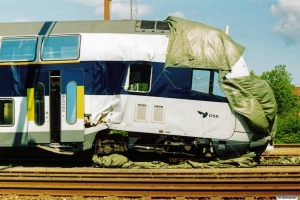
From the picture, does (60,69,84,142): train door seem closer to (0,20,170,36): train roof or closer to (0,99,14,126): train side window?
(0,20,170,36): train roof

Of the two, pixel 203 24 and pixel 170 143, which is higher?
pixel 203 24

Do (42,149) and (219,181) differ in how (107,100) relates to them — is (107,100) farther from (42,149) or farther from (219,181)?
(219,181)

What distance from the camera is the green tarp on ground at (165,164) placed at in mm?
11102

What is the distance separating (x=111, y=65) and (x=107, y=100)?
100 centimetres

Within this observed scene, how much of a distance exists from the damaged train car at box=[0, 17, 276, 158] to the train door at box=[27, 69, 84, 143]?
3cm

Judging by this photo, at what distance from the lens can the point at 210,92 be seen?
11023 mm

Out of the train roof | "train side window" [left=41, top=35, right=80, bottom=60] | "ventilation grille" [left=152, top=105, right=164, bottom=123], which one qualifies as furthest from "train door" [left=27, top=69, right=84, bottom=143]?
"ventilation grille" [left=152, top=105, right=164, bottom=123]

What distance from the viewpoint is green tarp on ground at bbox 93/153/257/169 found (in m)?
11.1

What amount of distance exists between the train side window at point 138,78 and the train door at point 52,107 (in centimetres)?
136

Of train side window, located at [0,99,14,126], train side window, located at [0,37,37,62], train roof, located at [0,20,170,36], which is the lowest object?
train side window, located at [0,99,14,126]

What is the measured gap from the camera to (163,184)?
28.8ft

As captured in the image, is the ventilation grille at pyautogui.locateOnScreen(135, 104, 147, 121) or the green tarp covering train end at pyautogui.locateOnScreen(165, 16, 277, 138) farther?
the ventilation grille at pyautogui.locateOnScreen(135, 104, 147, 121)

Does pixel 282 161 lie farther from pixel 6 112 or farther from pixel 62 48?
pixel 6 112

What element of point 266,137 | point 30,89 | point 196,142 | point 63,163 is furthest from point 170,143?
point 30,89
